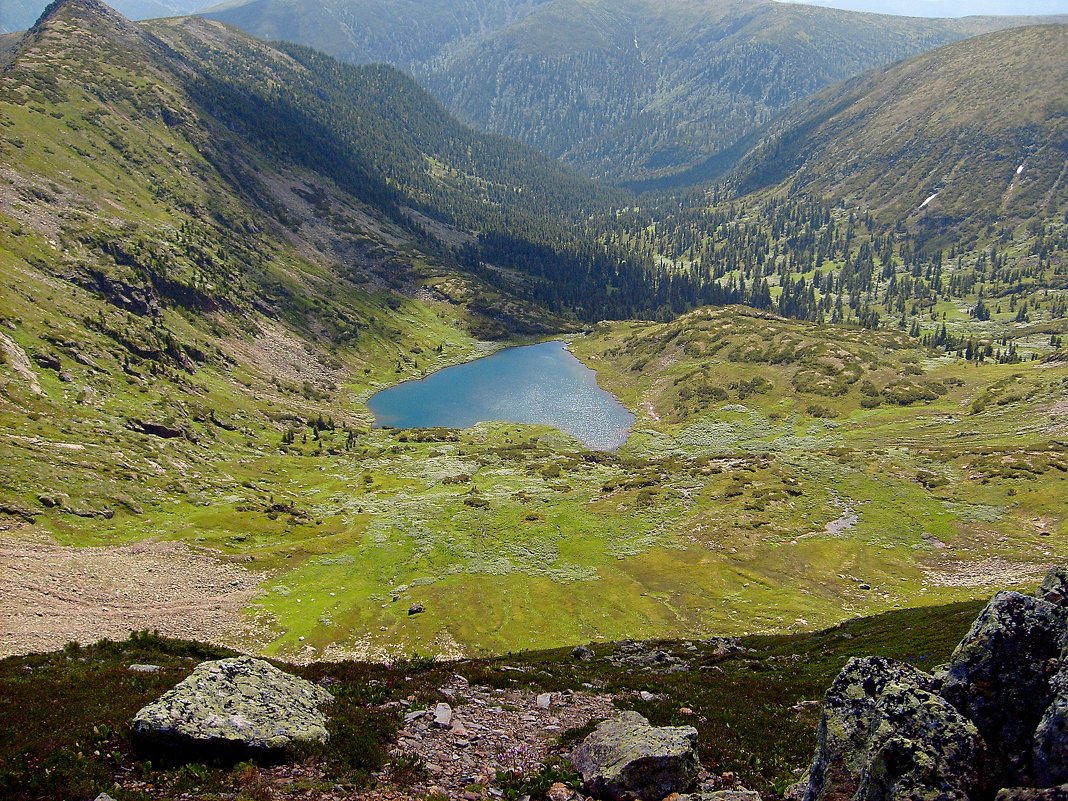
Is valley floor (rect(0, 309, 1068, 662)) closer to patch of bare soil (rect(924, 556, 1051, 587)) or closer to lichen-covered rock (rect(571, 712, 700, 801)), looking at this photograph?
patch of bare soil (rect(924, 556, 1051, 587))

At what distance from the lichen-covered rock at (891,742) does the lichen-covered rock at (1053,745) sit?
1.07 metres

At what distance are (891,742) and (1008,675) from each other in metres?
3.83

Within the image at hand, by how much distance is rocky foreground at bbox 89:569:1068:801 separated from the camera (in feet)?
47.4

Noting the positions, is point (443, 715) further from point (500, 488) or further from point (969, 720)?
point (500, 488)

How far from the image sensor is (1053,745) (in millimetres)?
13617

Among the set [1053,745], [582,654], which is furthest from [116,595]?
[1053,745]

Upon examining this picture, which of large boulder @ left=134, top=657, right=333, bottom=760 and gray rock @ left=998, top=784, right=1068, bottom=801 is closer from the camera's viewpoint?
gray rock @ left=998, top=784, right=1068, bottom=801

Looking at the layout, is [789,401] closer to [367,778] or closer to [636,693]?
[636,693]

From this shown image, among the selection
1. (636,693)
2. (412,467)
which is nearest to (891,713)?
(636,693)

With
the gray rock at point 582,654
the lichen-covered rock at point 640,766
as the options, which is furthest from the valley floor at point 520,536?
the lichen-covered rock at point 640,766

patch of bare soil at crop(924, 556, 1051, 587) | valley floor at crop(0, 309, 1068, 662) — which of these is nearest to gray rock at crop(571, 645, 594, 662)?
valley floor at crop(0, 309, 1068, 662)

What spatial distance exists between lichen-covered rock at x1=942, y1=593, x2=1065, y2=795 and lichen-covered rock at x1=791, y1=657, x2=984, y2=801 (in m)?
0.81

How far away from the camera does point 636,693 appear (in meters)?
34.8

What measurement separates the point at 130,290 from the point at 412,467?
98863 mm
